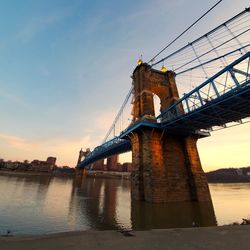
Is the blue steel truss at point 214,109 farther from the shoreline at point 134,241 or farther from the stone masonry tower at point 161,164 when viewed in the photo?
the shoreline at point 134,241

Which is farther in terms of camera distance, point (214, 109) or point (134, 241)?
point (214, 109)

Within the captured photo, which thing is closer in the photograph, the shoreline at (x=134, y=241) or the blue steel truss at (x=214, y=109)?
the shoreline at (x=134, y=241)

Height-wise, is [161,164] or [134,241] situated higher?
[161,164]

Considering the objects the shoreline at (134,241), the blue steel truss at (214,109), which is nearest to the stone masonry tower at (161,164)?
the blue steel truss at (214,109)

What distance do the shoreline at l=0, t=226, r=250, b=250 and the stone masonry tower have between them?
14232 millimetres

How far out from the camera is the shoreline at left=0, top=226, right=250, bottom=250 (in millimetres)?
4883

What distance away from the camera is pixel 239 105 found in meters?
18.5

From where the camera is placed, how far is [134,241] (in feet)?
17.9

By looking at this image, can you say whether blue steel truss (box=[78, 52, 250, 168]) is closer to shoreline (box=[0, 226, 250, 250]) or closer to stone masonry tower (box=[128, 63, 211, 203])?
stone masonry tower (box=[128, 63, 211, 203])

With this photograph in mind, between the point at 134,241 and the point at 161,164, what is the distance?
17278 millimetres

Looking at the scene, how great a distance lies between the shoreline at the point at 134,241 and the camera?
4.88 m

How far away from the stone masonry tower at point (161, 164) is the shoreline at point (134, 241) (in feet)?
46.7

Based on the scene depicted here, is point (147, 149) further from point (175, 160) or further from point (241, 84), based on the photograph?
point (241, 84)

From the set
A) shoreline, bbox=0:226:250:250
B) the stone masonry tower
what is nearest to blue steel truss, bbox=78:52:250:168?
the stone masonry tower
